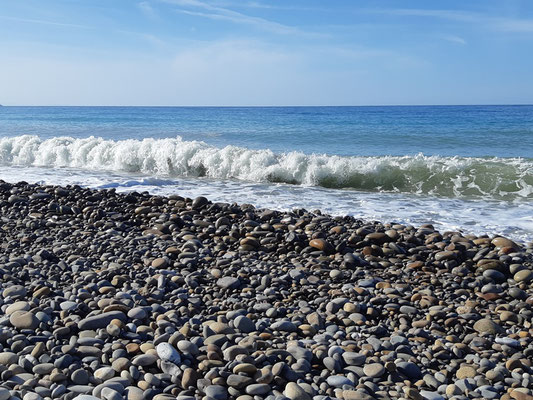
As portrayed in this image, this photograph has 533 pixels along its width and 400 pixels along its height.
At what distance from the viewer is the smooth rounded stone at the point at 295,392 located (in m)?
2.64

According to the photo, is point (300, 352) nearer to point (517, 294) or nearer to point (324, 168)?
point (517, 294)

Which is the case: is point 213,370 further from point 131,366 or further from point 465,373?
point 465,373

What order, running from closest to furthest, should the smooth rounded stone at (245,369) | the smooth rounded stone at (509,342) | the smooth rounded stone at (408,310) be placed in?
the smooth rounded stone at (245,369) < the smooth rounded stone at (509,342) < the smooth rounded stone at (408,310)

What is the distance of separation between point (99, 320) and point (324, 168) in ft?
27.2

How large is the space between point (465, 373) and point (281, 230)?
122 inches

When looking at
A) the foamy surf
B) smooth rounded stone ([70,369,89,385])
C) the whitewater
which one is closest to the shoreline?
smooth rounded stone ([70,369,89,385])

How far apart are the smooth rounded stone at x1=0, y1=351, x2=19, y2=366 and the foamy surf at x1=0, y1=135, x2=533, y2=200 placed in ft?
27.0

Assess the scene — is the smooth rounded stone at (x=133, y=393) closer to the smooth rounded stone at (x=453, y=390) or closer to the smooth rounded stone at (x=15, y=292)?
the smooth rounded stone at (x=453, y=390)

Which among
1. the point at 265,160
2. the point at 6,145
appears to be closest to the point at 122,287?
the point at 265,160

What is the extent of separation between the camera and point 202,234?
5.75m

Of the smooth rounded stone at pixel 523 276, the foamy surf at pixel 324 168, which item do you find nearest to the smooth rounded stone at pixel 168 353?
the smooth rounded stone at pixel 523 276

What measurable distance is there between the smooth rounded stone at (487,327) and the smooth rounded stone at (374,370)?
966mm

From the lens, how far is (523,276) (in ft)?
14.7

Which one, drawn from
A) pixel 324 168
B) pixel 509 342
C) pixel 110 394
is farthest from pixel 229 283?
pixel 324 168
